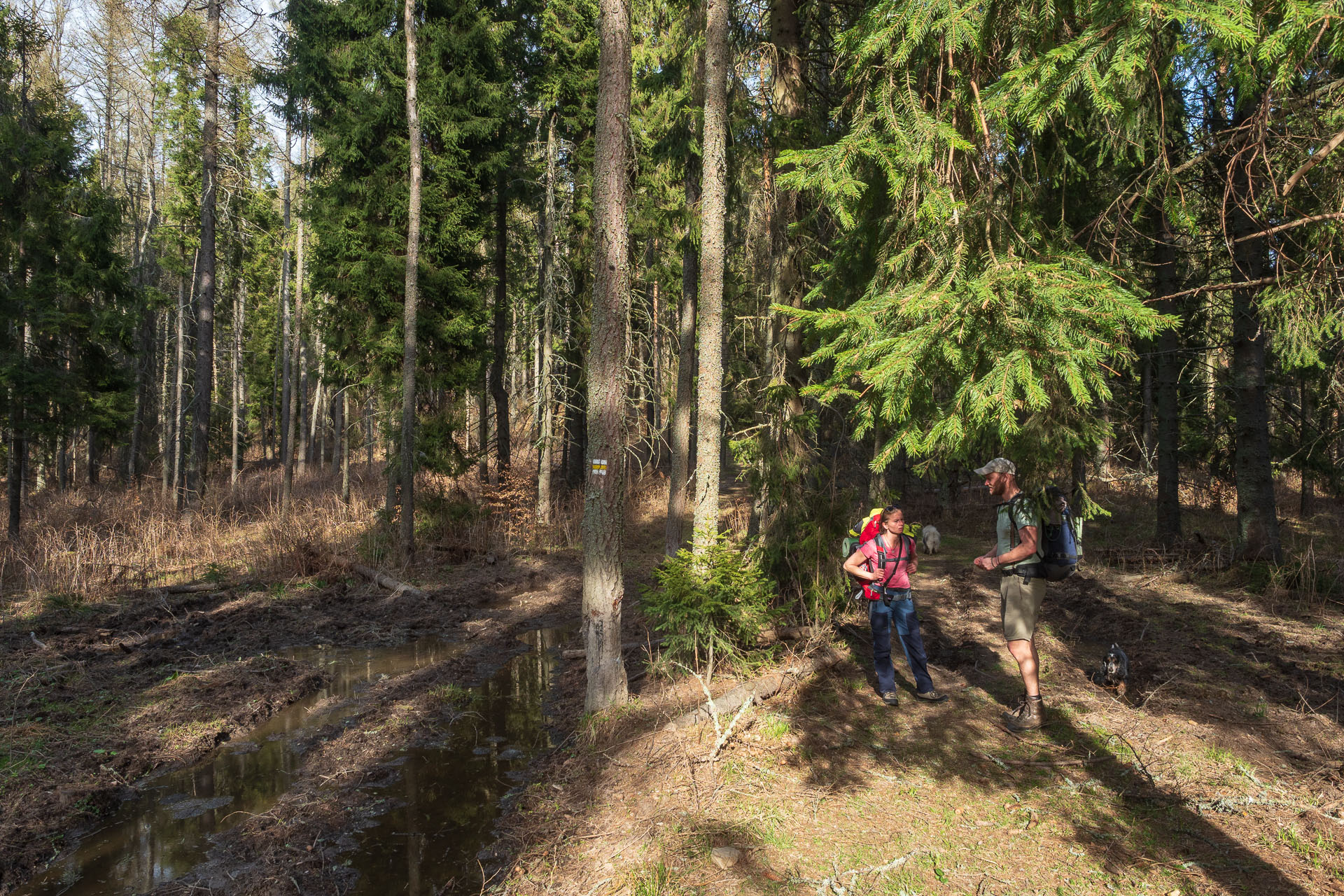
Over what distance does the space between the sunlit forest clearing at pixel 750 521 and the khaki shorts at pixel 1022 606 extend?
0.05 metres

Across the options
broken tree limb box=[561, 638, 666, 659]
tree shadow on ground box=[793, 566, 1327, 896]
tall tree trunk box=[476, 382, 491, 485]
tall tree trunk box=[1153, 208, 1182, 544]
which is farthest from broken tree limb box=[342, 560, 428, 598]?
tall tree trunk box=[1153, 208, 1182, 544]

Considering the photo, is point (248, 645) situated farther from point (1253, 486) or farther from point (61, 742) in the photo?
point (1253, 486)

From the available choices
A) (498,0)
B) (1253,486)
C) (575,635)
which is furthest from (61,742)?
(498,0)

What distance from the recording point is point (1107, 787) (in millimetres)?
4645

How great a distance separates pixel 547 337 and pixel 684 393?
410 centimetres

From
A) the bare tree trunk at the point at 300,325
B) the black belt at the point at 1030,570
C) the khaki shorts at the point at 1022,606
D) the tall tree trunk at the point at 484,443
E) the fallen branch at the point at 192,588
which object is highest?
the bare tree trunk at the point at 300,325

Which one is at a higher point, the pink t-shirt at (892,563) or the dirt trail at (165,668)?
the pink t-shirt at (892,563)

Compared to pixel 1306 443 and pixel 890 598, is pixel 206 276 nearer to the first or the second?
pixel 890 598

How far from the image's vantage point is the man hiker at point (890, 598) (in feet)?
20.2

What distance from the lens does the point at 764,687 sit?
6.34 meters

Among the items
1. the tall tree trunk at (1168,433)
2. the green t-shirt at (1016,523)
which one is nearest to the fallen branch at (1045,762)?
the green t-shirt at (1016,523)

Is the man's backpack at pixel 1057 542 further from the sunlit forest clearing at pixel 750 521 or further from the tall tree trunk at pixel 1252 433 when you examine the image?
the tall tree trunk at pixel 1252 433

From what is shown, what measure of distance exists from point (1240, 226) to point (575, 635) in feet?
36.0

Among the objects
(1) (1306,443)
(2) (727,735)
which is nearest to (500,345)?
(2) (727,735)
